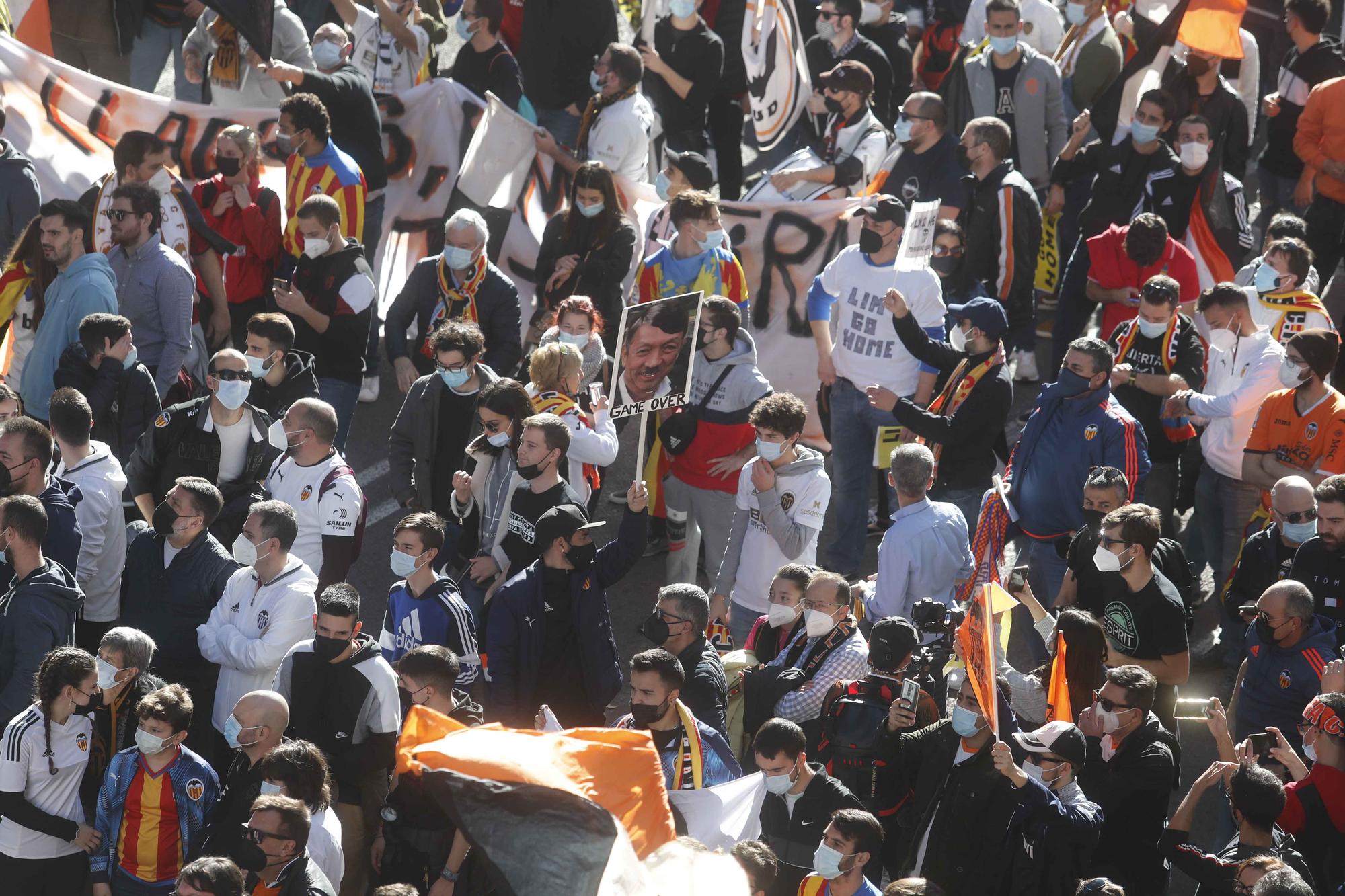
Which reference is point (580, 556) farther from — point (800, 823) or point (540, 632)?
point (800, 823)

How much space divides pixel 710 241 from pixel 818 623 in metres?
2.97

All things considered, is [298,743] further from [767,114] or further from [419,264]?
[767,114]

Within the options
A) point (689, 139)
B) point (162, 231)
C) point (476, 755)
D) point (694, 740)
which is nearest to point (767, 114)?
point (689, 139)

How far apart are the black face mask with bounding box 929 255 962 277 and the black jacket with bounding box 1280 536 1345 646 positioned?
2.98 metres

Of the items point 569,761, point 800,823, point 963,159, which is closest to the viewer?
point 569,761

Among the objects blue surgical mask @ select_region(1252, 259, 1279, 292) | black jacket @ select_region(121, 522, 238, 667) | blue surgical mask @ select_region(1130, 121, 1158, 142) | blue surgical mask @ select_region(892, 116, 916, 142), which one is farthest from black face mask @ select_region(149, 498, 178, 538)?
blue surgical mask @ select_region(1130, 121, 1158, 142)

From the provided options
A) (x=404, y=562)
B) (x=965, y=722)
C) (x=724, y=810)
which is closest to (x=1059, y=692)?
(x=965, y=722)

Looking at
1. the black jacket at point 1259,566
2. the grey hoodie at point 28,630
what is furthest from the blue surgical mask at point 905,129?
the grey hoodie at point 28,630

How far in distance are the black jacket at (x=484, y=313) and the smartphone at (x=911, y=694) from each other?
3.58 m

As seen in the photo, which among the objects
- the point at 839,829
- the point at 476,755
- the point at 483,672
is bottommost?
the point at 483,672

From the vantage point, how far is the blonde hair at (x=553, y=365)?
25.6 ft

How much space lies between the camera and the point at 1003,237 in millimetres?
9703

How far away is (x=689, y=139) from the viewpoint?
12133mm

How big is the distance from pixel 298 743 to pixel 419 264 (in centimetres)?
395
